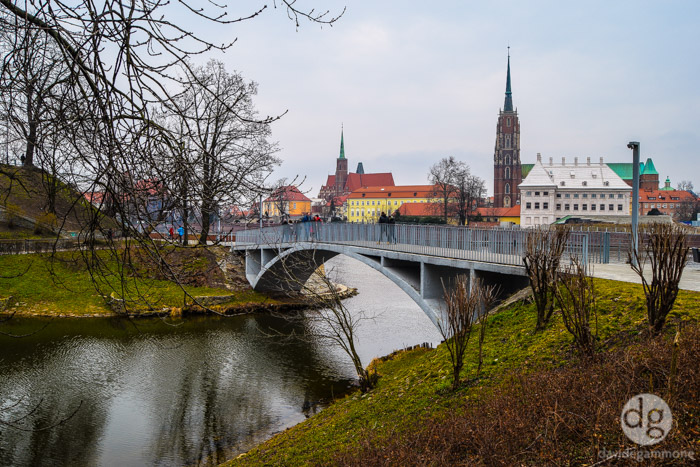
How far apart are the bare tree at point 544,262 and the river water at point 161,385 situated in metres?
6.00

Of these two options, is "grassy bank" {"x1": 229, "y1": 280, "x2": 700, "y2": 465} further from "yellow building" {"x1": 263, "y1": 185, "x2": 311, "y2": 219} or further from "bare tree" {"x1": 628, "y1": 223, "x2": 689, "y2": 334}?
"yellow building" {"x1": 263, "y1": 185, "x2": 311, "y2": 219}

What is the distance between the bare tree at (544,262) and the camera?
27.8 feet

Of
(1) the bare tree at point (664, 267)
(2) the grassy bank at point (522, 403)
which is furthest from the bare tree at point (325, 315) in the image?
(1) the bare tree at point (664, 267)

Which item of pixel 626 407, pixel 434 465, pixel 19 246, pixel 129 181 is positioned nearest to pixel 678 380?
pixel 626 407

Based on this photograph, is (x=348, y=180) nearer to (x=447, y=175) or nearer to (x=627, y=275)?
(x=447, y=175)

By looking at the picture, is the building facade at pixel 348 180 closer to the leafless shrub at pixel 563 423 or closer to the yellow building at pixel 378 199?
the yellow building at pixel 378 199

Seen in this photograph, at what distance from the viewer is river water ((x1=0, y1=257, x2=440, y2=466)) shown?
35.1ft

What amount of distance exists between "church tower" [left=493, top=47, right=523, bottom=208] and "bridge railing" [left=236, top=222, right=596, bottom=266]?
8773 cm

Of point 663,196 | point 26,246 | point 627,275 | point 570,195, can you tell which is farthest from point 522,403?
point 663,196

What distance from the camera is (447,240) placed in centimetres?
1420

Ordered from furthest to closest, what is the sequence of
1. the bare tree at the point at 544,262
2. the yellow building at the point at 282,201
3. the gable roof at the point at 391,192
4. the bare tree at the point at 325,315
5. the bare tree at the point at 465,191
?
the gable roof at the point at 391,192
the bare tree at the point at 465,191
the bare tree at the point at 325,315
the bare tree at the point at 544,262
the yellow building at the point at 282,201

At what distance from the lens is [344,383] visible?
15.0 m

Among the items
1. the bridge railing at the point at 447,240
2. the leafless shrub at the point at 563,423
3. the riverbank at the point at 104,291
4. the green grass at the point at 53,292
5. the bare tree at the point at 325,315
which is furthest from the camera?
the green grass at the point at 53,292

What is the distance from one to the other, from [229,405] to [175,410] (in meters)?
1.22
